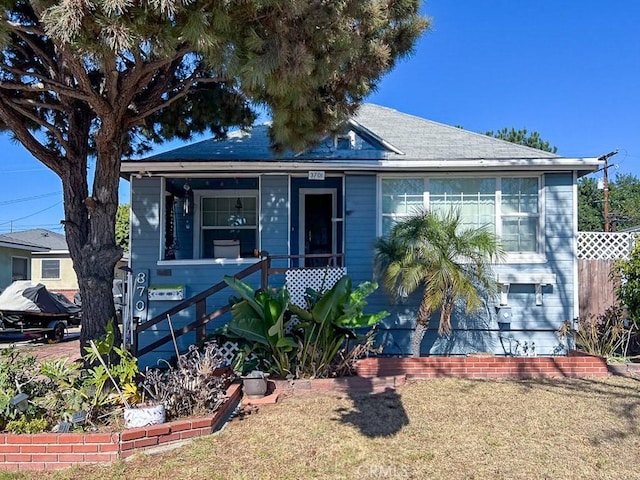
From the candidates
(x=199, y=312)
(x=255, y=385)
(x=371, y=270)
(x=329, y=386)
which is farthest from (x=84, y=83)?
(x=371, y=270)

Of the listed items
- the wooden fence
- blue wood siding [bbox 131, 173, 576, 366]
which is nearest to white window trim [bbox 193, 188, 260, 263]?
blue wood siding [bbox 131, 173, 576, 366]

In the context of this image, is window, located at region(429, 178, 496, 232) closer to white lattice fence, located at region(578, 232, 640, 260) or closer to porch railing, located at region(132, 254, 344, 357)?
white lattice fence, located at region(578, 232, 640, 260)

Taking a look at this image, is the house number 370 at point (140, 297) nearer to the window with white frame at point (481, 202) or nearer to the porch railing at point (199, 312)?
the porch railing at point (199, 312)

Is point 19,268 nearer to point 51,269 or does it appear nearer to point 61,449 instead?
point 51,269

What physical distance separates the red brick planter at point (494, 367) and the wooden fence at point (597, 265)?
263 cm

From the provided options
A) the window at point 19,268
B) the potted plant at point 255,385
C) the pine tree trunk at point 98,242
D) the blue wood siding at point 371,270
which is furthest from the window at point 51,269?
the potted plant at point 255,385

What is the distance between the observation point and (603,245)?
380 inches

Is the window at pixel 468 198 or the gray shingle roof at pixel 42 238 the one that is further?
the gray shingle roof at pixel 42 238

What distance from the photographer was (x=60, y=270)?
24.7 metres

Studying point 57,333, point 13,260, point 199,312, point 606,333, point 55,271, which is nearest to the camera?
point 199,312

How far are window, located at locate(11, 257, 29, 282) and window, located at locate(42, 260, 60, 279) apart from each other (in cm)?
444

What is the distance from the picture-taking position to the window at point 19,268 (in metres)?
19.2

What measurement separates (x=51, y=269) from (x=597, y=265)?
2539 cm

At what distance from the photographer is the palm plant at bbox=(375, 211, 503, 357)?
7473mm
